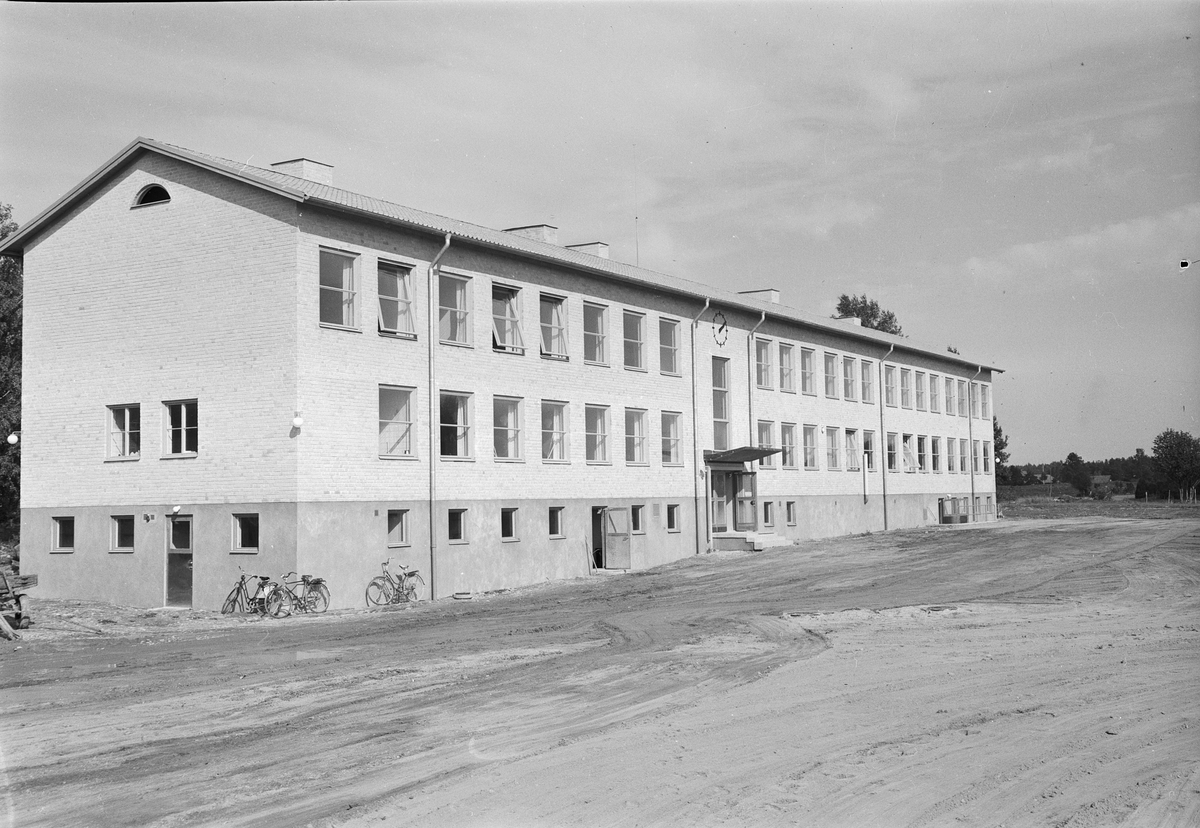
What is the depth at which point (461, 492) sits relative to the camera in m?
28.5

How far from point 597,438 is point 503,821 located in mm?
26055

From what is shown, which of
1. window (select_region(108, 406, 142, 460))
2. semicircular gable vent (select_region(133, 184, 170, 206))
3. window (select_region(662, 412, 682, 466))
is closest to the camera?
window (select_region(108, 406, 142, 460))

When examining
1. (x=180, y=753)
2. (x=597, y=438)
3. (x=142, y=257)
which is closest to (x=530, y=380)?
(x=597, y=438)

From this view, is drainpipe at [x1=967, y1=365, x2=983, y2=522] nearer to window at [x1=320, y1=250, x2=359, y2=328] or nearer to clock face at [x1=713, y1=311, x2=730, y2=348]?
clock face at [x1=713, y1=311, x2=730, y2=348]

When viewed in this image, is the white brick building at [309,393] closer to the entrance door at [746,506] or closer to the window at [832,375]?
the entrance door at [746,506]

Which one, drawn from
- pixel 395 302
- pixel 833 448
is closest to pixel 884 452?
pixel 833 448

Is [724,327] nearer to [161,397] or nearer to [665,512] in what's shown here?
[665,512]

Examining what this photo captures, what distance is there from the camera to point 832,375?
4828 centimetres

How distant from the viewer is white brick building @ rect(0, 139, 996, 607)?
2494 centimetres

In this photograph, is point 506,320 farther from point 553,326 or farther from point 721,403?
point 721,403

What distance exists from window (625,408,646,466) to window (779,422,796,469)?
9.48 meters

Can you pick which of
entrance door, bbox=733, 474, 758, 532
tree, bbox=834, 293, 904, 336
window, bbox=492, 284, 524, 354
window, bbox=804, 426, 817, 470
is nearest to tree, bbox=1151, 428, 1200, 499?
tree, bbox=834, 293, 904, 336

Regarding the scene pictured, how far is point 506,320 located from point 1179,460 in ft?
261

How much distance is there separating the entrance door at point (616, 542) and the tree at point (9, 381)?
26.5m
